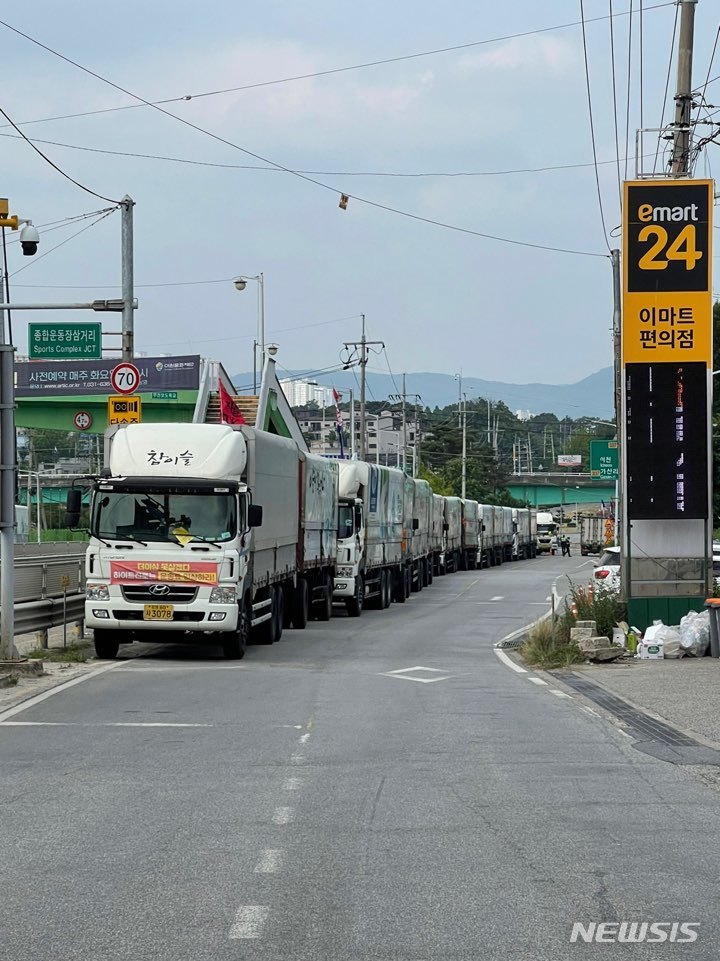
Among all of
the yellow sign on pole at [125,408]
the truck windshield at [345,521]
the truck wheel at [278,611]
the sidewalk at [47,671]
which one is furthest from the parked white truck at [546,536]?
the sidewalk at [47,671]

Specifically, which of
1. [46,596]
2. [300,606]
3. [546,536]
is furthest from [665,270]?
[546,536]

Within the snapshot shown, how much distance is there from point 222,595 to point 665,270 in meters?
9.69

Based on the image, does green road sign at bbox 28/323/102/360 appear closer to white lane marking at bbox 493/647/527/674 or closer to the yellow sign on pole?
the yellow sign on pole

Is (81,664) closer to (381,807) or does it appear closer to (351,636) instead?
(351,636)

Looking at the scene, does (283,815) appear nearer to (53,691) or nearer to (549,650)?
(53,691)

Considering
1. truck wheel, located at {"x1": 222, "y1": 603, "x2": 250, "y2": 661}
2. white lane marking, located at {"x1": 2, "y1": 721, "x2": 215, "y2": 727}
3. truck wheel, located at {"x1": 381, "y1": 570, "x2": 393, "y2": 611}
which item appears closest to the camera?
white lane marking, located at {"x1": 2, "y1": 721, "x2": 215, "y2": 727}

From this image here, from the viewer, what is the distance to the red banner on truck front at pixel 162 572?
66.6 ft

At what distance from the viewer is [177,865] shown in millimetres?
7324

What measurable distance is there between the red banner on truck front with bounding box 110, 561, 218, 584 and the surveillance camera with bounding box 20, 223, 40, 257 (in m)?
5.79

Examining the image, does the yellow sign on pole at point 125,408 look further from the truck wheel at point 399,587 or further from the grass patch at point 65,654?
the truck wheel at point 399,587

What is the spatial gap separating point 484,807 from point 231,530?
1210 cm

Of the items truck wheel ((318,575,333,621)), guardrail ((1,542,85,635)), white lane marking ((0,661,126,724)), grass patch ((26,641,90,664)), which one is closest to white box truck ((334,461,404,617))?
truck wheel ((318,575,333,621))

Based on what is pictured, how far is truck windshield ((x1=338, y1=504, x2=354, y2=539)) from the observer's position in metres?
34.1

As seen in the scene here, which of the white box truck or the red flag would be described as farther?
the white box truck
